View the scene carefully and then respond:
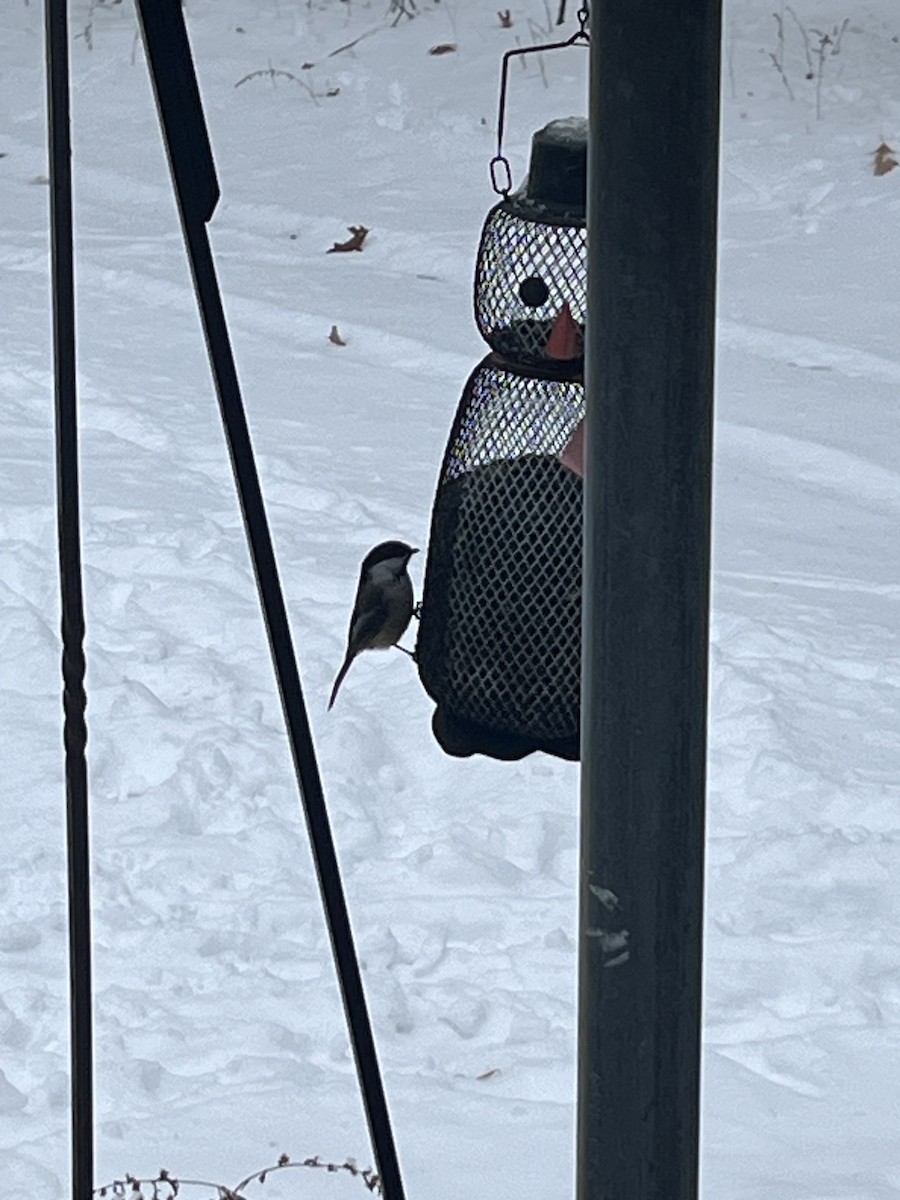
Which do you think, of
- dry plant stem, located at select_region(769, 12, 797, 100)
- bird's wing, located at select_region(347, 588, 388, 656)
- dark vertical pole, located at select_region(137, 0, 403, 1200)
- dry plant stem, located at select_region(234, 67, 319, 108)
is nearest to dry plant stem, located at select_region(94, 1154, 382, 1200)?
dark vertical pole, located at select_region(137, 0, 403, 1200)

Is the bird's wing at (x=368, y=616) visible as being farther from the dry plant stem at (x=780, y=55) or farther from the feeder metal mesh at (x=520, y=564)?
the dry plant stem at (x=780, y=55)

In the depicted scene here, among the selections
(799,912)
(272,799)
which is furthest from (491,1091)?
(272,799)

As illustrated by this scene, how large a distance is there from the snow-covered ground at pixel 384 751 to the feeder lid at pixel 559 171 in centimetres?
167

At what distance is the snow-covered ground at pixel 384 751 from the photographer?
3195 millimetres

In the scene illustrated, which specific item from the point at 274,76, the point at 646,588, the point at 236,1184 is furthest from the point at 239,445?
the point at 274,76

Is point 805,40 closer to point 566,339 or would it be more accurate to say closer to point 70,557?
point 566,339

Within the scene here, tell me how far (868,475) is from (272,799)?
253 centimetres

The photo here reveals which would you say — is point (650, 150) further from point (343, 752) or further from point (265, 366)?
point (265, 366)

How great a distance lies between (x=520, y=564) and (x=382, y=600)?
15 centimetres

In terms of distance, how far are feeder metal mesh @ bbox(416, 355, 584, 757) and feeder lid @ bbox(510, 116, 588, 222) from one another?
0.20 meters

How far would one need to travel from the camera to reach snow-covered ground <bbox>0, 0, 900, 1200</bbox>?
126 inches

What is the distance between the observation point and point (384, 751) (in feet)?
14.2

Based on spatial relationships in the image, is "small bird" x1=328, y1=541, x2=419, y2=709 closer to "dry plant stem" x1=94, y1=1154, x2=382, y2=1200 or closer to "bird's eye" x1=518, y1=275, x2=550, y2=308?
"bird's eye" x1=518, y1=275, x2=550, y2=308

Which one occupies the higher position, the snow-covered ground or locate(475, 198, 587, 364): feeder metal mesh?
locate(475, 198, 587, 364): feeder metal mesh
